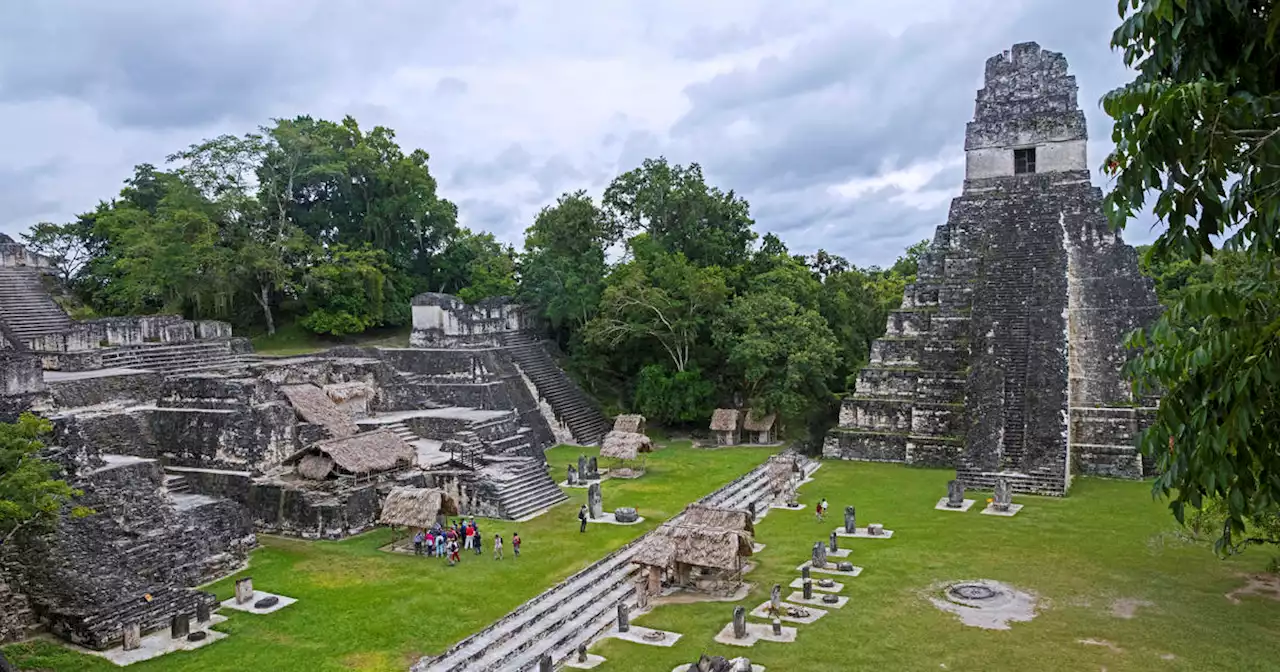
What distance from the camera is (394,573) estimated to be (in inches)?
576

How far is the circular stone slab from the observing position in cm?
1296

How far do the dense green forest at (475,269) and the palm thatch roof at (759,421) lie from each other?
69cm

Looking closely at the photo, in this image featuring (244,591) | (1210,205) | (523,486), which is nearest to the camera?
(1210,205)

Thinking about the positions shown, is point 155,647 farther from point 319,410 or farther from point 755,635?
point 319,410

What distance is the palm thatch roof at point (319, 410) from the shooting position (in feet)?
64.2

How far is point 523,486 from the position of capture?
19.2m

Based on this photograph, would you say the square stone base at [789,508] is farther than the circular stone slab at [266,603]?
Yes

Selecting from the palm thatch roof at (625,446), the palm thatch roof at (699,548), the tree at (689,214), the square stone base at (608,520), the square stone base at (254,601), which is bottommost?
the square stone base at (254,601)

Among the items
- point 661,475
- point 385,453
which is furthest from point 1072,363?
point 385,453

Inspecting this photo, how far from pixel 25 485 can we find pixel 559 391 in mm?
18788

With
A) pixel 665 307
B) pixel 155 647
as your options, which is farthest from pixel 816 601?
pixel 665 307

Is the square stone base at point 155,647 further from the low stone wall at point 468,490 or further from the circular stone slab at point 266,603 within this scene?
the low stone wall at point 468,490

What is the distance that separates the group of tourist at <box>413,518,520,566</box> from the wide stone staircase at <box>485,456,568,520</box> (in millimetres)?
2057

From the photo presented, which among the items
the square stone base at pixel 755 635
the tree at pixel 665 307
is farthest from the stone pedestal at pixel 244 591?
the tree at pixel 665 307
